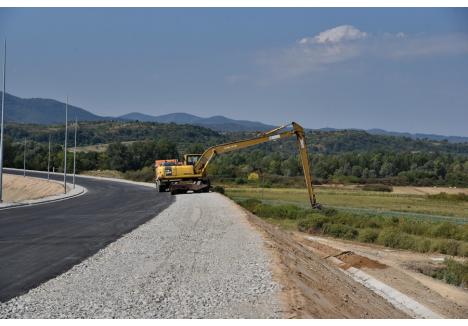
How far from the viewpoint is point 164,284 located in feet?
40.7

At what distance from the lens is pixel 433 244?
108ft

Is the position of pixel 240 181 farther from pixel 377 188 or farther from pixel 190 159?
pixel 190 159

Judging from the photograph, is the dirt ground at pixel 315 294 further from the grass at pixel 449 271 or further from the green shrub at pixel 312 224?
the green shrub at pixel 312 224

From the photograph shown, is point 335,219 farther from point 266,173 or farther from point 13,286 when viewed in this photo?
point 266,173

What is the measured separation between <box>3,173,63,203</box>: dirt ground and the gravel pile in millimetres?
47291

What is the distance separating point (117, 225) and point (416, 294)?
11.3 m

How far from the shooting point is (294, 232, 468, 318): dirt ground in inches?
784

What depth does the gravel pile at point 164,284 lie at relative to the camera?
10312 millimetres

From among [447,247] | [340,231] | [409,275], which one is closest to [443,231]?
[447,247]

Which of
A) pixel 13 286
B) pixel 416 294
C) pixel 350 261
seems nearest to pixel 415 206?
pixel 350 261

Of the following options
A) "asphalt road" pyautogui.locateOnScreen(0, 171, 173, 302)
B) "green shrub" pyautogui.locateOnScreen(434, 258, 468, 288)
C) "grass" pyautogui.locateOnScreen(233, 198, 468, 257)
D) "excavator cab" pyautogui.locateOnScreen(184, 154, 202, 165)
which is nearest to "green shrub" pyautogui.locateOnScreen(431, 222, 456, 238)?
"grass" pyautogui.locateOnScreen(233, 198, 468, 257)

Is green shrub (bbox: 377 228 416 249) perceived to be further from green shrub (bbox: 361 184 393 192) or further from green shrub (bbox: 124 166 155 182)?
green shrub (bbox: 361 184 393 192)
